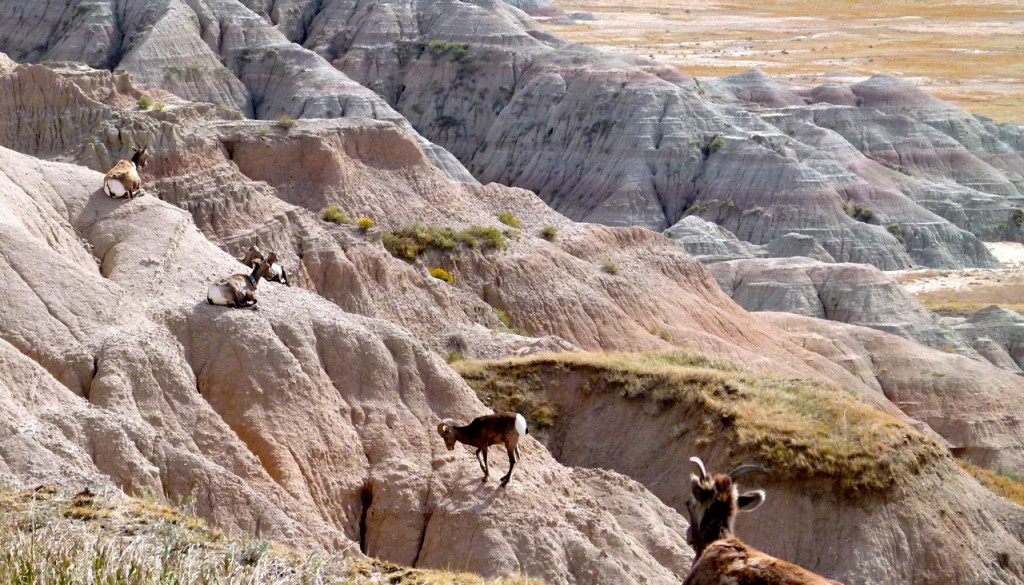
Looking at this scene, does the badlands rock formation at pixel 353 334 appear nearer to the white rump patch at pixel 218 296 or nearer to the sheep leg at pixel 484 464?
the sheep leg at pixel 484 464

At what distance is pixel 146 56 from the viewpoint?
285 ft

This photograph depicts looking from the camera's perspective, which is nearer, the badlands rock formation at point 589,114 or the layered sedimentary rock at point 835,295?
the layered sedimentary rock at point 835,295

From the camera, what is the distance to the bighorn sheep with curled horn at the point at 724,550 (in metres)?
11.5

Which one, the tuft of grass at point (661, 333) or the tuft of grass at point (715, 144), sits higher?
the tuft of grass at point (661, 333)

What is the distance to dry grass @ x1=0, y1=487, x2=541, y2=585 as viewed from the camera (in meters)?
10.6

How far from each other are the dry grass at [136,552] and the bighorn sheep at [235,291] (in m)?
6.46

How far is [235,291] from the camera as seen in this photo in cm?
2145

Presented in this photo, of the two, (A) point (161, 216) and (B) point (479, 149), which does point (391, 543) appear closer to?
(A) point (161, 216)

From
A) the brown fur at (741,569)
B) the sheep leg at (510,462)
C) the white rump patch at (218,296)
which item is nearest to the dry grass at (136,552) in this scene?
the brown fur at (741,569)

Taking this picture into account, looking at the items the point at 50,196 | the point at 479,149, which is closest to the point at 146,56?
the point at 479,149

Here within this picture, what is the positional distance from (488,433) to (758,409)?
9876 mm

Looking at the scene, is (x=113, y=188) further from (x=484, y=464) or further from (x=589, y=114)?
(x=589, y=114)

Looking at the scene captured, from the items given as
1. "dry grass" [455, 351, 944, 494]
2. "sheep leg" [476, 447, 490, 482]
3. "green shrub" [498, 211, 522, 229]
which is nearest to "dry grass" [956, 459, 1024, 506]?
"dry grass" [455, 351, 944, 494]

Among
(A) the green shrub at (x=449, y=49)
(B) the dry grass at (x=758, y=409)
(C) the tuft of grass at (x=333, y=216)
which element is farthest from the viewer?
(A) the green shrub at (x=449, y=49)
